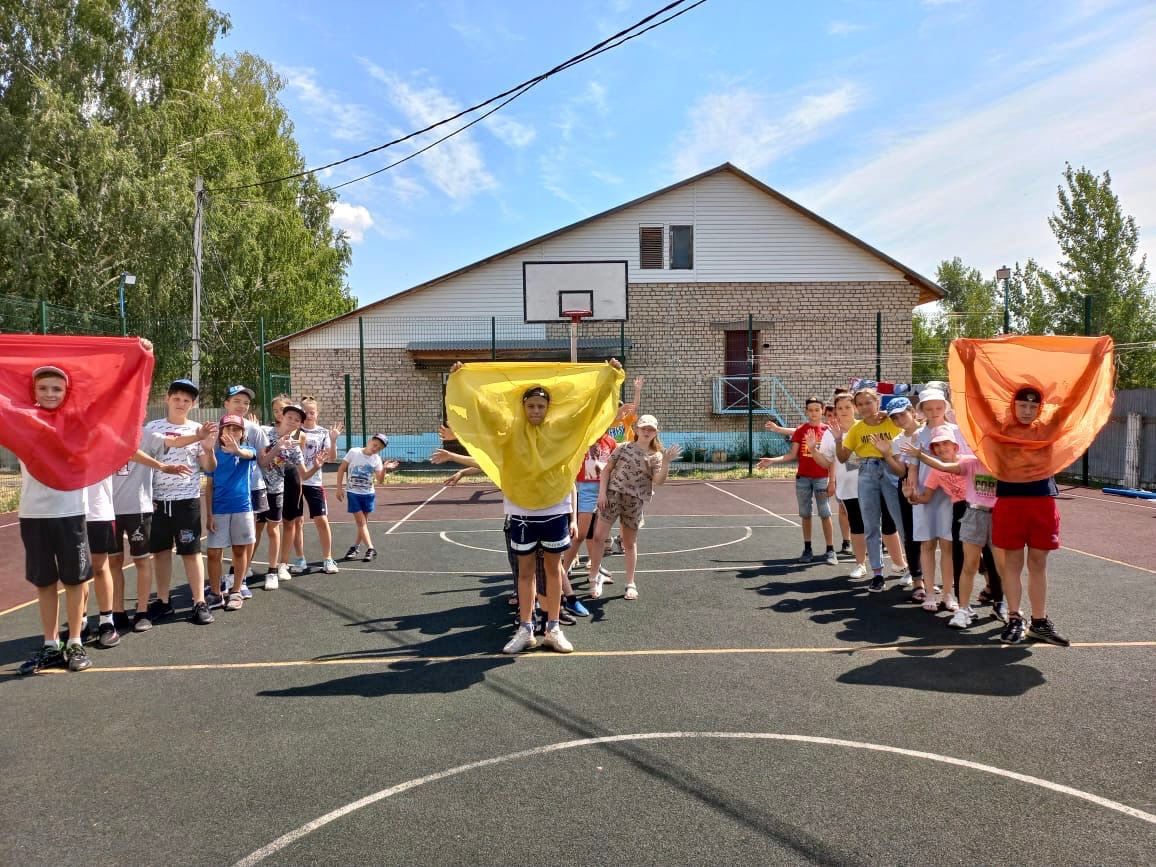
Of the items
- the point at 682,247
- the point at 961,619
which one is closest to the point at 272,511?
the point at 961,619

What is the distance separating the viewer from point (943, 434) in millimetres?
6012

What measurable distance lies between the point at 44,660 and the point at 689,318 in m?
20.7

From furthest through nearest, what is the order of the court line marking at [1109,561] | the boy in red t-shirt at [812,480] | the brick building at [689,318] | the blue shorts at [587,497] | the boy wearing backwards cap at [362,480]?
1. the brick building at [689,318]
2. the boy wearing backwards cap at [362,480]
3. the boy in red t-shirt at [812,480]
4. the court line marking at [1109,561]
5. the blue shorts at [587,497]

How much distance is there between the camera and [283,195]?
110 ft

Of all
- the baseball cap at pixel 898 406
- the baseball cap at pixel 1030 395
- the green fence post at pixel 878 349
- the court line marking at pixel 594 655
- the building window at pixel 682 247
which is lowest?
the court line marking at pixel 594 655

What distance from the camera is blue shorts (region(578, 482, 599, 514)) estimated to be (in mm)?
7281

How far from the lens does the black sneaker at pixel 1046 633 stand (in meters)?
5.38

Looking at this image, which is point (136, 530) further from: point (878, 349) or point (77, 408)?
point (878, 349)

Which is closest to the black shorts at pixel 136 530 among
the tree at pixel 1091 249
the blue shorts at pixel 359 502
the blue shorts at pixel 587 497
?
the blue shorts at pixel 359 502

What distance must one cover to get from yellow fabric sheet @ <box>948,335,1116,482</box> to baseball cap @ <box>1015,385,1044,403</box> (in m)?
0.11

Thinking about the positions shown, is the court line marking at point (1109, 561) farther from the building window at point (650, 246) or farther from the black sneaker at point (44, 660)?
the building window at point (650, 246)

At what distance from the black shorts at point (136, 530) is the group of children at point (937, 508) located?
615cm

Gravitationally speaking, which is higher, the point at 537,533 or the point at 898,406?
the point at 898,406

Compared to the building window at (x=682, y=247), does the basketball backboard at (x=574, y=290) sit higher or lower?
lower
